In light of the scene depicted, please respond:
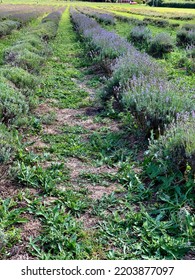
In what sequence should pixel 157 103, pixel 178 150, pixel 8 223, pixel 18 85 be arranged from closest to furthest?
pixel 8 223 → pixel 178 150 → pixel 157 103 → pixel 18 85

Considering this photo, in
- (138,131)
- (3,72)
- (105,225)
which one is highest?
(3,72)

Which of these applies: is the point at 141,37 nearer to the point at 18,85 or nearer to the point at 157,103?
the point at 18,85

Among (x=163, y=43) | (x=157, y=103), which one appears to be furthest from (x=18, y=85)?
(x=163, y=43)

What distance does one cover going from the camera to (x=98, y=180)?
14.1ft

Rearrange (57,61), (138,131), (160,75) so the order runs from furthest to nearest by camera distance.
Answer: (57,61) → (160,75) → (138,131)

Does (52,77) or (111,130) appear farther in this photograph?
(52,77)

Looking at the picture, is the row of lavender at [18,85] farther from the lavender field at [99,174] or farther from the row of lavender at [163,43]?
the row of lavender at [163,43]

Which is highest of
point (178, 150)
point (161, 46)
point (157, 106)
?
point (161, 46)

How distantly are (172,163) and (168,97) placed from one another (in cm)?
137

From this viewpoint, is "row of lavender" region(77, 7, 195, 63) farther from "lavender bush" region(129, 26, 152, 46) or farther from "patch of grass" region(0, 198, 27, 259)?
"patch of grass" region(0, 198, 27, 259)

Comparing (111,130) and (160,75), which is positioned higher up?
(160,75)
